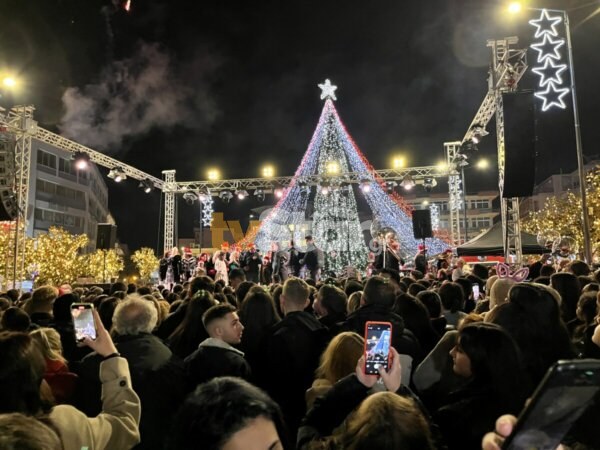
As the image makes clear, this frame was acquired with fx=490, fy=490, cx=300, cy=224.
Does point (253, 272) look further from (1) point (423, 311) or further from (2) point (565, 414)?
(2) point (565, 414)

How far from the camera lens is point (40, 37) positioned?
6.45 metres

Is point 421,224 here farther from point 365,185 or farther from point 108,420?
point 108,420

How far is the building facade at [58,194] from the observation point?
5625 cm

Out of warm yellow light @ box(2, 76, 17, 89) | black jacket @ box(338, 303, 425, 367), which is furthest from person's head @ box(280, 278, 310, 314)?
warm yellow light @ box(2, 76, 17, 89)

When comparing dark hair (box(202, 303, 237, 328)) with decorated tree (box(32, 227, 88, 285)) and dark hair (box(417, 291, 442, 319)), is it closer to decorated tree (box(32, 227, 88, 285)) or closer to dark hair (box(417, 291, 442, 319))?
dark hair (box(417, 291, 442, 319))

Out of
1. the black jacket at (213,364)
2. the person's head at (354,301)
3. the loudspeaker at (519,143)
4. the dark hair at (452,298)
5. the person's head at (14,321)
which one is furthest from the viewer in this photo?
the loudspeaker at (519,143)

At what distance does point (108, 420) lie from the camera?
2.25 m

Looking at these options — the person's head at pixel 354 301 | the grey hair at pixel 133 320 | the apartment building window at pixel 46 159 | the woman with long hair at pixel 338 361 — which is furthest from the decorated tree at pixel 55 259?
the woman with long hair at pixel 338 361

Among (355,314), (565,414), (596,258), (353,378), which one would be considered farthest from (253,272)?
(596,258)

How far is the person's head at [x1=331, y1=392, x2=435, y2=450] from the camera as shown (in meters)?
1.68

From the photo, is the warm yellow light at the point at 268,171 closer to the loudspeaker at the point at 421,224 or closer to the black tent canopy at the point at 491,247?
the loudspeaker at the point at 421,224

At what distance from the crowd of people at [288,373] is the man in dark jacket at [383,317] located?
1 centimetres

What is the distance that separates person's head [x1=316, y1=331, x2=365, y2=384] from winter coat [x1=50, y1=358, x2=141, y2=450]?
117 cm

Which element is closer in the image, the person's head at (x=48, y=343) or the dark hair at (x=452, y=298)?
the person's head at (x=48, y=343)
